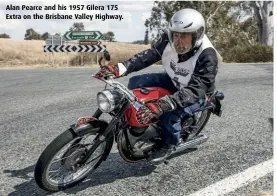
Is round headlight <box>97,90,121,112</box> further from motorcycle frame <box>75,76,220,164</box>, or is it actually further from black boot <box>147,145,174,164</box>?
black boot <box>147,145,174,164</box>

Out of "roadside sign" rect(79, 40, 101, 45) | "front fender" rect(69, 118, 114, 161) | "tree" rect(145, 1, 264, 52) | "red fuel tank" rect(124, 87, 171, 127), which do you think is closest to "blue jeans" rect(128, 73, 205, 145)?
"red fuel tank" rect(124, 87, 171, 127)

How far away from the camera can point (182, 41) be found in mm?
3668

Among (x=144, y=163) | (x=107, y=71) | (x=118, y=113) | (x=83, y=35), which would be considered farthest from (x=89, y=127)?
(x=83, y=35)

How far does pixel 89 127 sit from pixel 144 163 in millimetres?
997

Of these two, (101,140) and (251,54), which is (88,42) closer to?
(251,54)

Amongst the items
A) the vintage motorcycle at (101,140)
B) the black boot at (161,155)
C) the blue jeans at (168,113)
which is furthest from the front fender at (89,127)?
the blue jeans at (168,113)

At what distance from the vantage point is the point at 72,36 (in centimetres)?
1961

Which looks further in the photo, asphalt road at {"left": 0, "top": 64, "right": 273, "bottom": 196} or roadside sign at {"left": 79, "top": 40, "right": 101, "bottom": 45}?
roadside sign at {"left": 79, "top": 40, "right": 101, "bottom": 45}

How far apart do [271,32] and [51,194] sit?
2613cm

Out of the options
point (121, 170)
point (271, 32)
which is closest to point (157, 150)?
point (121, 170)

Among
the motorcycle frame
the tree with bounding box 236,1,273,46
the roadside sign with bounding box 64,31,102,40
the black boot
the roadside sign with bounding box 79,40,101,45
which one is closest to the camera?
the motorcycle frame

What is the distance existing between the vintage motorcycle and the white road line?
72 cm

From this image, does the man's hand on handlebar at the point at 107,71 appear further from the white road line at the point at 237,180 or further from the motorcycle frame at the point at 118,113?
the white road line at the point at 237,180

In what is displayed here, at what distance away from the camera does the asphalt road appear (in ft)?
11.7
